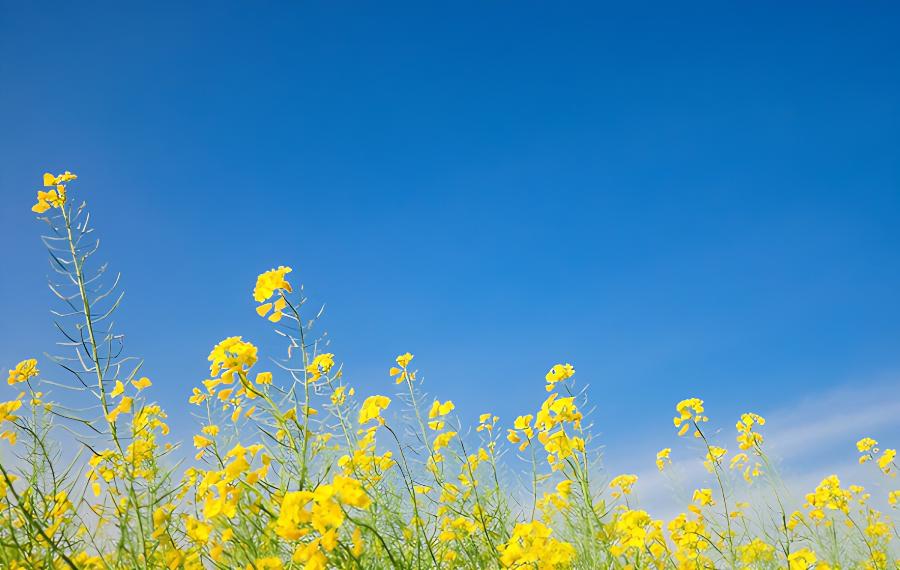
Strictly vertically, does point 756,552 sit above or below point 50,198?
below

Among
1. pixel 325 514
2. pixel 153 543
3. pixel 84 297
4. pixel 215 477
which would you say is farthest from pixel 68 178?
pixel 325 514

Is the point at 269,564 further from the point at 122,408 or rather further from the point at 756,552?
the point at 756,552

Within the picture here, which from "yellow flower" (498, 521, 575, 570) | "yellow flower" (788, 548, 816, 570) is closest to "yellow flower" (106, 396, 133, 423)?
"yellow flower" (498, 521, 575, 570)

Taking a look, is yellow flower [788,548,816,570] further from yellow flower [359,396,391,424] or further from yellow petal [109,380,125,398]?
yellow petal [109,380,125,398]

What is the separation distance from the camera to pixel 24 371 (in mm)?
3672

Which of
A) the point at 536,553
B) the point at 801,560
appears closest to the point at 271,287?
the point at 536,553

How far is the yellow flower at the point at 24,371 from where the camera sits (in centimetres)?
362

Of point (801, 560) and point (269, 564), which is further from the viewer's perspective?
point (801, 560)

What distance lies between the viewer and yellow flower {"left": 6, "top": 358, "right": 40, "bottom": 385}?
3.62 m

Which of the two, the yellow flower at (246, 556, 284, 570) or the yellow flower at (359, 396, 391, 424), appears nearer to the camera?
the yellow flower at (246, 556, 284, 570)

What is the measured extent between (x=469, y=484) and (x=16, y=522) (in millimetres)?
A: 2144

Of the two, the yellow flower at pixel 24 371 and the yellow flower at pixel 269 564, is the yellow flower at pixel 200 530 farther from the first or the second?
the yellow flower at pixel 24 371

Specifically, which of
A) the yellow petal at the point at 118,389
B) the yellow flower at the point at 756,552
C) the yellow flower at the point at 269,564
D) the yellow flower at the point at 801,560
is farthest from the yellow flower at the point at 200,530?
the yellow flower at the point at 756,552

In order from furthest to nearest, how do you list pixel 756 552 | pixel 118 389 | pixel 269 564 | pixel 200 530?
pixel 756 552
pixel 118 389
pixel 200 530
pixel 269 564
